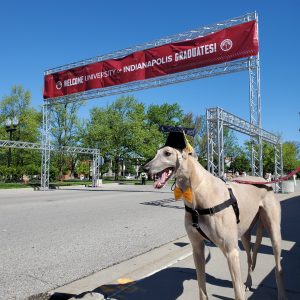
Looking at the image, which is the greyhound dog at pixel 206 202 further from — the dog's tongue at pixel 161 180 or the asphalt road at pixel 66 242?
the asphalt road at pixel 66 242

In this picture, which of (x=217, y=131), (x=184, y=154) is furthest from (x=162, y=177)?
(x=217, y=131)

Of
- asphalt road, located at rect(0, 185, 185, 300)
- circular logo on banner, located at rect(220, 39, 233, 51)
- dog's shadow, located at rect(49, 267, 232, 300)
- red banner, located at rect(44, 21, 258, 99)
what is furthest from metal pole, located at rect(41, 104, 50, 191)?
dog's shadow, located at rect(49, 267, 232, 300)

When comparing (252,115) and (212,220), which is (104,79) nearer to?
(252,115)

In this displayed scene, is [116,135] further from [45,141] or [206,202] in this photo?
[206,202]

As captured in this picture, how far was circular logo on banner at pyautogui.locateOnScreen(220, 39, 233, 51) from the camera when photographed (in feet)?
64.8

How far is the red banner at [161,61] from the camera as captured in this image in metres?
19.4

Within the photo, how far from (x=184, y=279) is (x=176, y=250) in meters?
1.93

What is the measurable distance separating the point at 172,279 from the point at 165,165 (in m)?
2.44

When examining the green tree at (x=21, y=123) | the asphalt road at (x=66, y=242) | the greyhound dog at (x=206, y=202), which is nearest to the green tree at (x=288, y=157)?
the green tree at (x=21, y=123)

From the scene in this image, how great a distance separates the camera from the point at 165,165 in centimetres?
310

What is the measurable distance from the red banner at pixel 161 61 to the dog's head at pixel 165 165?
17507 mm

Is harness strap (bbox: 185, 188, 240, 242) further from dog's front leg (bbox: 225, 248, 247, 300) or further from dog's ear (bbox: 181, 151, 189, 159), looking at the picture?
dog's ear (bbox: 181, 151, 189, 159)

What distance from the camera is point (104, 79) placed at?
2484 centimetres

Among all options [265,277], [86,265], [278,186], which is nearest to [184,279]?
[265,277]
